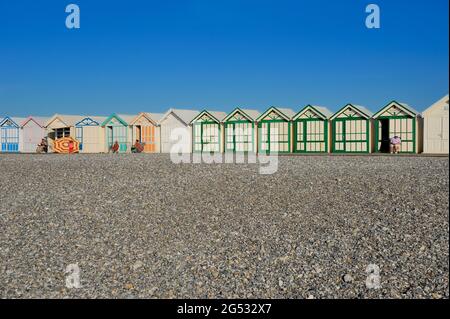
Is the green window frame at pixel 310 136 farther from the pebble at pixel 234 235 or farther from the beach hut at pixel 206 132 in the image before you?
the pebble at pixel 234 235

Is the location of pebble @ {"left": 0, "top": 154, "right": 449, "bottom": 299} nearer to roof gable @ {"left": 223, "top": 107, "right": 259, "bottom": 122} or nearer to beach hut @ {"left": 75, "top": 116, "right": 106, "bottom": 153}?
roof gable @ {"left": 223, "top": 107, "right": 259, "bottom": 122}

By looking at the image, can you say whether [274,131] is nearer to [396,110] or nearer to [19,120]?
[396,110]

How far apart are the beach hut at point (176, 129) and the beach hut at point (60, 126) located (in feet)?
24.4

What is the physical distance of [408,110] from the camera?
2553cm

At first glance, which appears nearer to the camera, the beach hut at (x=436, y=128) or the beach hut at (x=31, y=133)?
the beach hut at (x=436, y=128)

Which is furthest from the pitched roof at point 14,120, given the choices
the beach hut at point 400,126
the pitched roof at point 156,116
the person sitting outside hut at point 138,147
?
the beach hut at point 400,126

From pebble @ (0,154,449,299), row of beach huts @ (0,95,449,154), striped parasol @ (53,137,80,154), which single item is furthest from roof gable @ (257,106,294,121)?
pebble @ (0,154,449,299)

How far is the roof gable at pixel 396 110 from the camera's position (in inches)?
1005

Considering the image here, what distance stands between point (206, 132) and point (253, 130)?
3276 millimetres

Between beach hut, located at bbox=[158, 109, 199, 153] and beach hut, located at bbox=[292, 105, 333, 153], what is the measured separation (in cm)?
777

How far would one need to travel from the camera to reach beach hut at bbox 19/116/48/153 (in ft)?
129
